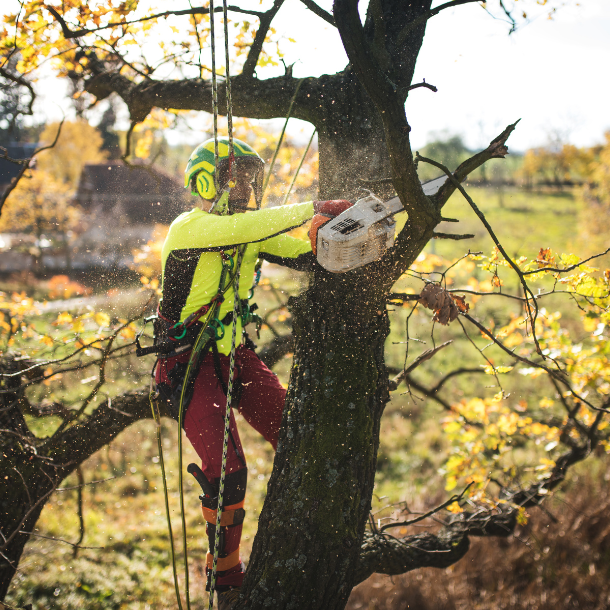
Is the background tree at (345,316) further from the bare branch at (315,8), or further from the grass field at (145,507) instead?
the grass field at (145,507)

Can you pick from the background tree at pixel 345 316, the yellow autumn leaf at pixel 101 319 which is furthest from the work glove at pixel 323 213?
the yellow autumn leaf at pixel 101 319

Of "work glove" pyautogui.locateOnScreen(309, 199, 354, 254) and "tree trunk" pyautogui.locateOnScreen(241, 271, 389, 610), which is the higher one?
"work glove" pyautogui.locateOnScreen(309, 199, 354, 254)

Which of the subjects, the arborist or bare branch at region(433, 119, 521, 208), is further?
the arborist

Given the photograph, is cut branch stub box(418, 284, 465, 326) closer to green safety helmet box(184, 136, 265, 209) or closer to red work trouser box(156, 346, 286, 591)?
red work trouser box(156, 346, 286, 591)

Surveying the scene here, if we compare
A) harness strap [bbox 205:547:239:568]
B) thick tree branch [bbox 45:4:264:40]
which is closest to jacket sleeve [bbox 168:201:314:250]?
thick tree branch [bbox 45:4:264:40]

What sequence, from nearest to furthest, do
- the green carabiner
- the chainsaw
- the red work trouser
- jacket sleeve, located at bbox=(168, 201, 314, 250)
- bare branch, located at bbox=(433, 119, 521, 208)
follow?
bare branch, located at bbox=(433, 119, 521, 208), the chainsaw, jacket sleeve, located at bbox=(168, 201, 314, 250), the red work trouser, the green carabiner

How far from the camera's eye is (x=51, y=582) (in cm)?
431

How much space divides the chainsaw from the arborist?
0.29 metres

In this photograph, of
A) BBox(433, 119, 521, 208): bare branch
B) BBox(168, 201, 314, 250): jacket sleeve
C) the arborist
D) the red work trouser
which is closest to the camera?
BBox(433, 119, 521, 208): bare branch

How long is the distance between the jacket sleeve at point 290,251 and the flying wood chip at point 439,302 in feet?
2.03

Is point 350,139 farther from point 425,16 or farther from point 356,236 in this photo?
point 356,236

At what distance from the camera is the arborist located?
223cm

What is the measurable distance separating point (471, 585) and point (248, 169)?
5.44 m

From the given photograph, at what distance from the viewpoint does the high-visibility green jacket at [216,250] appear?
6.87 ft
